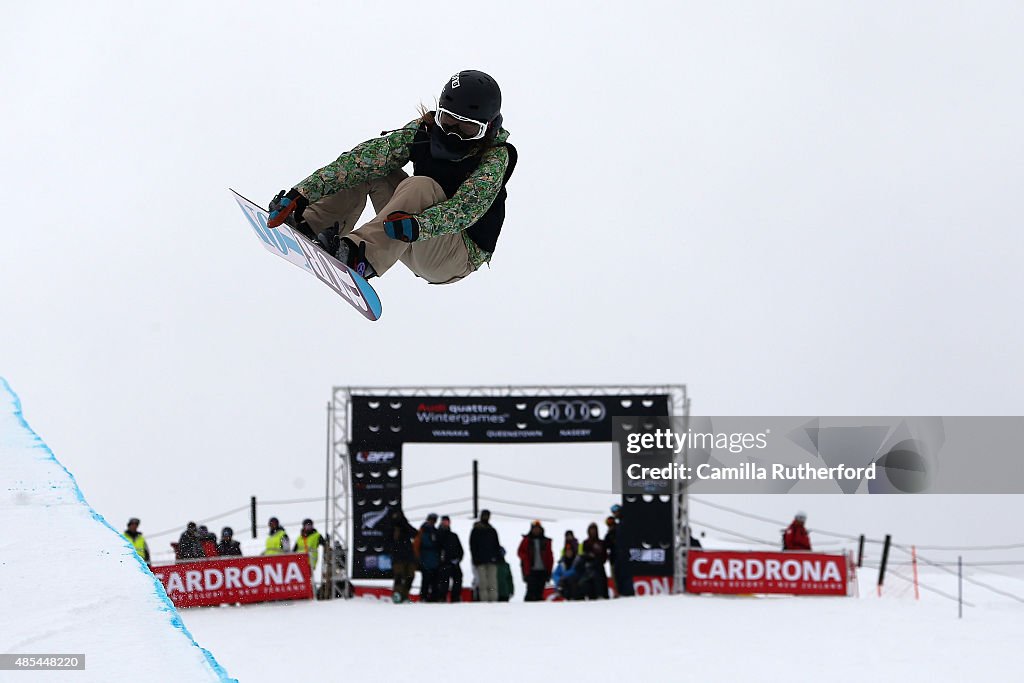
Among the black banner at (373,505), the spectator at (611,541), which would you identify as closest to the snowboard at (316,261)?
the black banner at (373,505)

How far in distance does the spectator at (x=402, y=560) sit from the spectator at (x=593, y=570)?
2049 mm

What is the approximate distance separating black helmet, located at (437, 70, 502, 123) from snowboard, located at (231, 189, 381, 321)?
2.96ft

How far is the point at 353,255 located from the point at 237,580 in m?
8.29

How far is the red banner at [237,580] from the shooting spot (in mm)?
11875

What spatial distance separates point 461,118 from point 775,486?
29.0ft

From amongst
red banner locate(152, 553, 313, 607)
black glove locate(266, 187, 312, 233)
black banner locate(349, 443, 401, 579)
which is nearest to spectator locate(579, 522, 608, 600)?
black banner locate(349, 443, 401, 579)

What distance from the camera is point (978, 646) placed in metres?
9.13

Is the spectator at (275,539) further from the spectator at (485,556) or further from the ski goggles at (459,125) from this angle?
the ski goggles at (459,125)

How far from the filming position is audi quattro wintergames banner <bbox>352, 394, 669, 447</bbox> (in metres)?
12.9

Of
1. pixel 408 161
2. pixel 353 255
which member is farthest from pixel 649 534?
pixel 353 255

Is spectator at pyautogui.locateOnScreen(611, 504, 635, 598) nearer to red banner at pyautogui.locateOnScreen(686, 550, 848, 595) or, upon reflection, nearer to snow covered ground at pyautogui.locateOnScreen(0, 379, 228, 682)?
red banner at pyautogui.locateOnScreen(686, 550, 848, 595)

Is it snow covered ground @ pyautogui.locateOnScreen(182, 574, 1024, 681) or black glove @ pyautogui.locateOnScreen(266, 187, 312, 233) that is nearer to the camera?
black glove @ pyautogui.locateOnScreen(266, 187, 312, 233)

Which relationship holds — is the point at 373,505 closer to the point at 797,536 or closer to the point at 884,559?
the point at 797,536

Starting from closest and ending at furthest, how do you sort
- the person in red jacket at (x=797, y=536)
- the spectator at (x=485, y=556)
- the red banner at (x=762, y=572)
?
the spectator at (x=485, y=556), the red banner at (x=762, y=572), the person in red jacket at (x=797, y=536)
